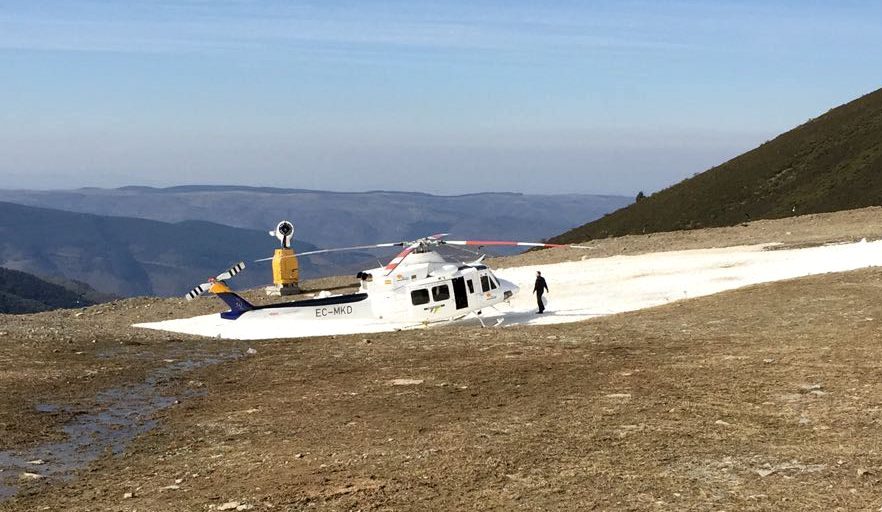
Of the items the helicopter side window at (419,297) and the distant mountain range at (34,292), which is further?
the distant mountain range at (34,292)

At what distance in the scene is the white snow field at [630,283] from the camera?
27922 mm

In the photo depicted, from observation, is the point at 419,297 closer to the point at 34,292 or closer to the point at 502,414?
the point at 502,414

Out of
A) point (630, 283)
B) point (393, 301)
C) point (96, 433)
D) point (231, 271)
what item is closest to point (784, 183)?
point (630, 283)

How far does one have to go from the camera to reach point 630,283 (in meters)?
32.9

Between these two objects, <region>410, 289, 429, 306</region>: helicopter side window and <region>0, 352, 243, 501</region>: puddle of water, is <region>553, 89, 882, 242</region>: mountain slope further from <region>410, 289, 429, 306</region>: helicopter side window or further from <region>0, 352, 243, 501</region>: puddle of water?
<region>0, 352, 243, 501</region>: puddle of water

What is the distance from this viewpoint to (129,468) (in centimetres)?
1258

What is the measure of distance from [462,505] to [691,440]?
3.92 meters

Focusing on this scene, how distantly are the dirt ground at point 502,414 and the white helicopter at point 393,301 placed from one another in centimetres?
182

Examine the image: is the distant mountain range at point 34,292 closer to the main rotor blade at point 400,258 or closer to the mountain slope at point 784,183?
the mountain slope at point 784,183

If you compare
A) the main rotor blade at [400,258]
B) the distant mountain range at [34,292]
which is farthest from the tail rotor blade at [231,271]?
the distant mountain range at [34,292]

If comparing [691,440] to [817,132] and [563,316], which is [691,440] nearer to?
[563,316]

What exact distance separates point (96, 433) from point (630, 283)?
889 inches

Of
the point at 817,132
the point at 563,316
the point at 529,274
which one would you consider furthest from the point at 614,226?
the point at 563,316

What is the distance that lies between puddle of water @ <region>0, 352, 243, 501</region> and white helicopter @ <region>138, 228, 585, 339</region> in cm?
755
